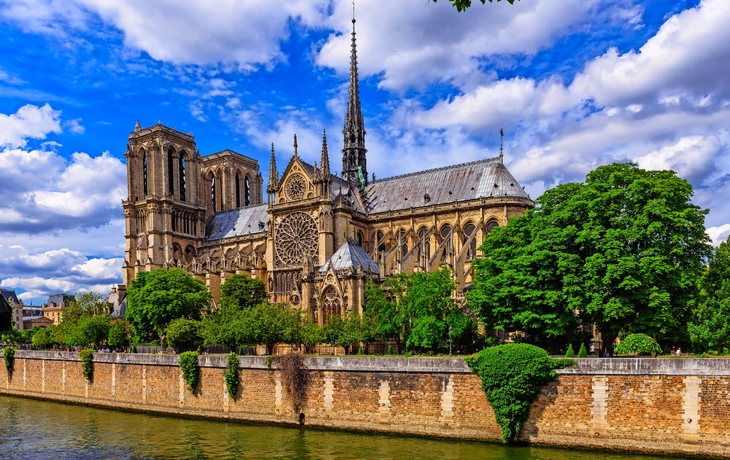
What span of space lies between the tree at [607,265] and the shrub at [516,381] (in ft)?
21.5

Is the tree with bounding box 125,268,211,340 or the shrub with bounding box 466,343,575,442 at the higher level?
the tree with bounding box 125,268,211,340

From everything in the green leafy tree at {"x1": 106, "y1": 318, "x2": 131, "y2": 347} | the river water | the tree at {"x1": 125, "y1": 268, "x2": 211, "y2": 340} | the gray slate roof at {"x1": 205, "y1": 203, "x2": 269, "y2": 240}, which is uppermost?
the gray slate roof at {"x1": 205, "y1": 203, "x2": 269, "y2": 240}

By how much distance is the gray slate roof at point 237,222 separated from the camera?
81.9 metres

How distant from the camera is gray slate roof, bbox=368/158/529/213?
64938 mm

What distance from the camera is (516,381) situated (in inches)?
1099

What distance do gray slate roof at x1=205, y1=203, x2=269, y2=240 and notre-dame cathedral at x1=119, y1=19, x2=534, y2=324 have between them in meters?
0.19

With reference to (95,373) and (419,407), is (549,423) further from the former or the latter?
(95,373)

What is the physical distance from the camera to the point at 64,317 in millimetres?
71125

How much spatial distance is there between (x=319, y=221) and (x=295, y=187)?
584 cm

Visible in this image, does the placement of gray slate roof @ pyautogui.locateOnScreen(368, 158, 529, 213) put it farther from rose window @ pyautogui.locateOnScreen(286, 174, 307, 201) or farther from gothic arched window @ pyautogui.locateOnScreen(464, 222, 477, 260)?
rose window @ pyautogui.locateOnScreen(286, 174, 307, 201)

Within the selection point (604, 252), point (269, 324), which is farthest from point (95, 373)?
point (604, 252)

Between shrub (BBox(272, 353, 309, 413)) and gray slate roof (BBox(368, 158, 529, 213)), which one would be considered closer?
shrub (BBox(272, 353, 309, 413))

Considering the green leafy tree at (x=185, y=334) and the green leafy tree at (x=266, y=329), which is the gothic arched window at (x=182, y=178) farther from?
the green leafy tree at (x=266, y=329)

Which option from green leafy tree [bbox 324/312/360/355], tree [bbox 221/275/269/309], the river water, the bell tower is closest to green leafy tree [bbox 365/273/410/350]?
green leafy tree [bbox 324/312/360/355]
